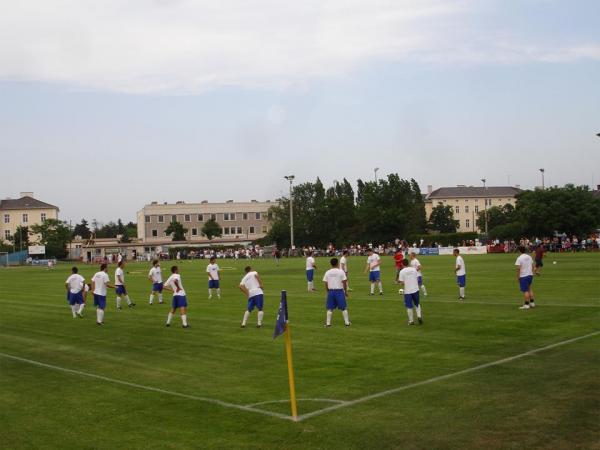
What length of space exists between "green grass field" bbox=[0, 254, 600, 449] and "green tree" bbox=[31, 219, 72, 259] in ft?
373

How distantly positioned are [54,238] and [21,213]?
1854 inches

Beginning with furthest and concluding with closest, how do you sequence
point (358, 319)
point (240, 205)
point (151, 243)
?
1. point (240, 205)
2. point (151, 243)
3. point (358, 319)

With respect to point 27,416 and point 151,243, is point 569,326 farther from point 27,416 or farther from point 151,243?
point 151,243

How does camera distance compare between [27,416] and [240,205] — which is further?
[240,205]

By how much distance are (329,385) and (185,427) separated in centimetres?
356

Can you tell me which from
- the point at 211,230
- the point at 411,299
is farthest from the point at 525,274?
the point at 211,230

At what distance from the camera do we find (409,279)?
2153 cm

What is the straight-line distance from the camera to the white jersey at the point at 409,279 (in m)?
21.4

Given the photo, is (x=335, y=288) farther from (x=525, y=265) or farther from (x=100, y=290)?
(x=100, y=290)

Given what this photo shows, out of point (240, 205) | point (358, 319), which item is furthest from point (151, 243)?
point (358, 319)

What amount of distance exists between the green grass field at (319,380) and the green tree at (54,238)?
114 meters

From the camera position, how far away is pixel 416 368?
15.2 m

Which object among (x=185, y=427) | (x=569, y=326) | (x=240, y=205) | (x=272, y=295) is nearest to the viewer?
(x=185, y=427)

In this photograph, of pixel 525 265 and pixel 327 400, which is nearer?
pixel 327 400
